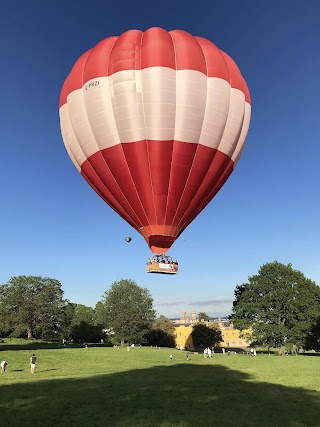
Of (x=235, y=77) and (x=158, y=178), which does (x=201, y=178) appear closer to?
(x=158, y=178)

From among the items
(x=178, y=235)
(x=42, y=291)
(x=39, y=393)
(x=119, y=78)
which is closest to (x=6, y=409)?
(x=39, y=393)

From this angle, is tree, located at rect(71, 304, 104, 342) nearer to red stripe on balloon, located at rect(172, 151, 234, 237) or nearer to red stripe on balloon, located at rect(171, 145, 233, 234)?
red stripe on balloon, located at rect(172, 151, 234, 237)

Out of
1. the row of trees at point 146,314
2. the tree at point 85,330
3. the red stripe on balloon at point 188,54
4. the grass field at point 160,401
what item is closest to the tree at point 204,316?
the row of trees at point 146,314

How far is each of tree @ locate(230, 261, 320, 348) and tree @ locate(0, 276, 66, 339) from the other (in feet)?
155

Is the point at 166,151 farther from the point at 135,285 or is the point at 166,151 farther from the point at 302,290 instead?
the point at 135,285

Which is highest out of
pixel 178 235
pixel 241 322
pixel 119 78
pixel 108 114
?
pixel 119 78

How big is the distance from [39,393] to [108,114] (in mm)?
20132

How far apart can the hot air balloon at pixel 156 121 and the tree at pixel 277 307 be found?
44.1m

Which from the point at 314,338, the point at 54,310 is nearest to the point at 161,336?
the point at 54,310

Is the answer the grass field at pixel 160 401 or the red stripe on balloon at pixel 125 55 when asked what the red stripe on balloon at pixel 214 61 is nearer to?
the red stripe on balloon at pixel 125 55

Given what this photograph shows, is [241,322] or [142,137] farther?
[241,322]

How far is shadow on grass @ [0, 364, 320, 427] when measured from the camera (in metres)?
16.6

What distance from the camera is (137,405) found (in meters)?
19.4

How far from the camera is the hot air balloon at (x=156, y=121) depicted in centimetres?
2880
